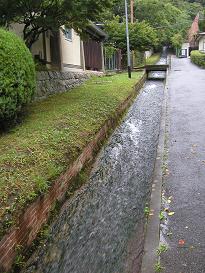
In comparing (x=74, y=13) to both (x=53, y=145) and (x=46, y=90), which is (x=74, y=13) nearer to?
(x=46, y=90)

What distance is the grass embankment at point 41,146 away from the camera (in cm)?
515

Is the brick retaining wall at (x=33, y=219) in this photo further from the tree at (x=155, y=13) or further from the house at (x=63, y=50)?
the tree at (x=155, y=13)

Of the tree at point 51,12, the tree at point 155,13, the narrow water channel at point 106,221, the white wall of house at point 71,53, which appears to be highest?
the tree at point 155,13

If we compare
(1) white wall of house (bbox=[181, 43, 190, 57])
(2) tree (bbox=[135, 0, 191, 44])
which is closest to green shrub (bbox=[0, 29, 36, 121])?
(2) tree (bbox=[135, 0, 191, 44])

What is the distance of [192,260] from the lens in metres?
4.35

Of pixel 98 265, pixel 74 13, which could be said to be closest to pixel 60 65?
pixel 74 13

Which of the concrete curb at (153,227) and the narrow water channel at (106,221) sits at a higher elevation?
the concrete curb at (153,227)

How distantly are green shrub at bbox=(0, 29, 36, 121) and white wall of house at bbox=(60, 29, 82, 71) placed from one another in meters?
7.88

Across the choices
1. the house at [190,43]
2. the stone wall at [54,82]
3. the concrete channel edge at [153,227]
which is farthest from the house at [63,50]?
the house at [190,43]

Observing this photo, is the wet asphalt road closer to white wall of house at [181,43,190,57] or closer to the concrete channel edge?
the concrete channel edge

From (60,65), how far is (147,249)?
12314mm

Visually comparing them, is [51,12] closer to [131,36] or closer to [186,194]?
[186,194]

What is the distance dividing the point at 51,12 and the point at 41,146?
5.52m

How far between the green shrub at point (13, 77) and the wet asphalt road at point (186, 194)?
3384mm
